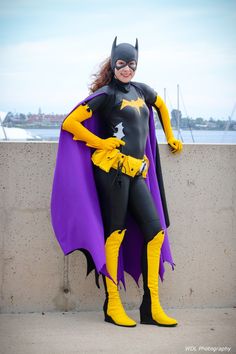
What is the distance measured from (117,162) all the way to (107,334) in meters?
0.99

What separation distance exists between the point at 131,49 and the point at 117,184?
809 mm

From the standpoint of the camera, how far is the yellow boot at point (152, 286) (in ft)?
13.0

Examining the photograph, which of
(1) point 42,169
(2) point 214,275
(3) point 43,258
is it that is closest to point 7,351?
(3) point 43,258

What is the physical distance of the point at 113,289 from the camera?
4.00 m

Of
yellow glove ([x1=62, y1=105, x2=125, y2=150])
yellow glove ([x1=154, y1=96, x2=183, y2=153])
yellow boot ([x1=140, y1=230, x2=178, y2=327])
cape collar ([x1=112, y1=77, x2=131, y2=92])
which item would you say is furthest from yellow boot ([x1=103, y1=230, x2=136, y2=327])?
cape collar ([x1=112, y1=77, x2=131, y2=92])

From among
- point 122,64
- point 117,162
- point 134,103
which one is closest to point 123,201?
point 117,162

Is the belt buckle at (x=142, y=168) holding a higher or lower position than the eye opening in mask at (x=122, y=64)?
lower

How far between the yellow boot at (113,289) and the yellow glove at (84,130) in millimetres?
524

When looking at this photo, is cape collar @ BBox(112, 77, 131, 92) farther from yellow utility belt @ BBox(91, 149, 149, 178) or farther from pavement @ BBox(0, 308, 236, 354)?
pavement @ BBox(0, 308, 236, 354)

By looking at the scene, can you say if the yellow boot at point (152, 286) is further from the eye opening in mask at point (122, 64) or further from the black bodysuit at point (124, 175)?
the eye opening in mask at point (122, 64)

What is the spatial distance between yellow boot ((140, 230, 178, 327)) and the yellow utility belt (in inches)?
16.2

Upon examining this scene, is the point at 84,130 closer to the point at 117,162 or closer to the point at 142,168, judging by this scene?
the point at 117,162

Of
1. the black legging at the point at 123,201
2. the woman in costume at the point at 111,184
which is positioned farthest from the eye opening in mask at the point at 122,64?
the black legging at the point at 123,201

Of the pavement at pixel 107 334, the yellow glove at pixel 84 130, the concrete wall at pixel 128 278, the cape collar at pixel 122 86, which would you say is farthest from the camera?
the concrete wall at pixel 128 278
